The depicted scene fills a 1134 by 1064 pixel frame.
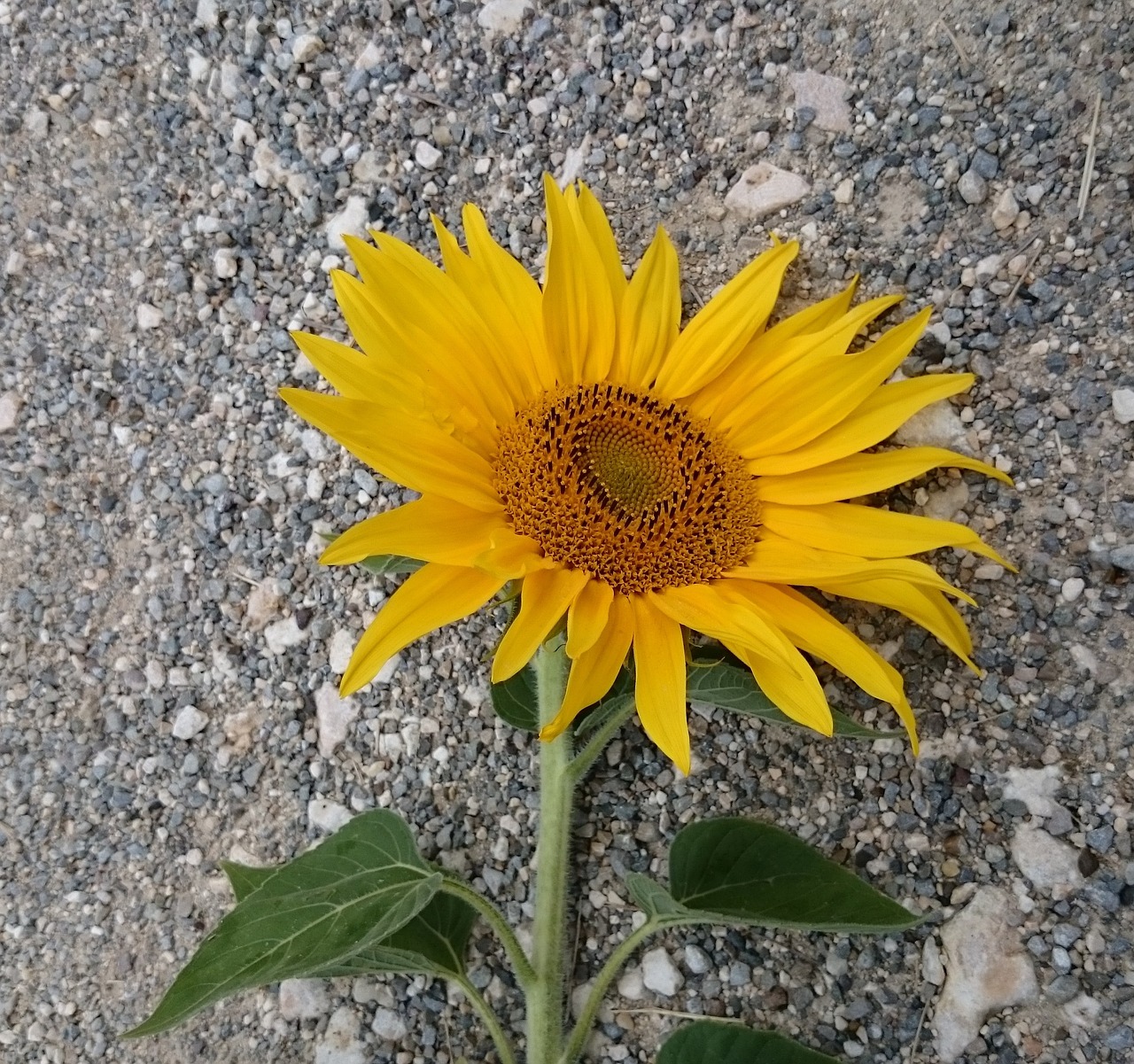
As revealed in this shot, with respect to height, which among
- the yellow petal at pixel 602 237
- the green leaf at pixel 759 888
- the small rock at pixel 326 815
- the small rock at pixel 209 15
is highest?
the small rock at pixel 209 15

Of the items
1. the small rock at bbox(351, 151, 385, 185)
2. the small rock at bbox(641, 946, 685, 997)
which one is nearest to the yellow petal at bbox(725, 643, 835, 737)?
the small rock at bbox(641, 946, 685, 997)

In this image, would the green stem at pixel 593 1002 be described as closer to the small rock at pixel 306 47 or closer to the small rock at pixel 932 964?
the small rock at pixel 932 964

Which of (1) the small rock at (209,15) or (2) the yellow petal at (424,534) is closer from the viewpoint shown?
(2) the yellow petal at (424,534)

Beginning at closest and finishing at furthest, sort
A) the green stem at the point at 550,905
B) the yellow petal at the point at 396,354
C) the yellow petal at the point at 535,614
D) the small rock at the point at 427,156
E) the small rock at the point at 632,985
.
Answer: the yellow petal at the point at 535,614
the yellow petal at the point at 396,354
the green stem at the point at 550,905
the small rock at the point at 632,985
the small rock at the point at 427,156

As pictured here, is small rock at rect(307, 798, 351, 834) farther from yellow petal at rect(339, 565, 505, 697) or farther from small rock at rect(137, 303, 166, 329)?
small rock at rect(137, 303, 166, 329)

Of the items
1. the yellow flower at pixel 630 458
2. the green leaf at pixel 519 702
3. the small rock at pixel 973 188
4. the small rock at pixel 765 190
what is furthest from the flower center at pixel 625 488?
the small rock at pixel 973 188

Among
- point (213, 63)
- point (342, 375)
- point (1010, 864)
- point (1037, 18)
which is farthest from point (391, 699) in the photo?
point (1037, 18)

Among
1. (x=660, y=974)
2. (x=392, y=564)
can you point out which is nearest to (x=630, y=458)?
(x=392, y=564)
